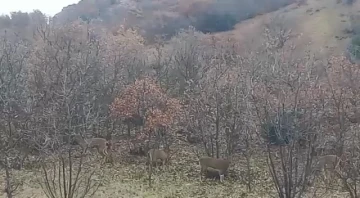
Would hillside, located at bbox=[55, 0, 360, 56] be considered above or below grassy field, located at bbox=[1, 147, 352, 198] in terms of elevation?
above

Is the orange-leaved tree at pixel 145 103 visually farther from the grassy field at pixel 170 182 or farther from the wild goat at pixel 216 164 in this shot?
the wild goat at pixel 216 164

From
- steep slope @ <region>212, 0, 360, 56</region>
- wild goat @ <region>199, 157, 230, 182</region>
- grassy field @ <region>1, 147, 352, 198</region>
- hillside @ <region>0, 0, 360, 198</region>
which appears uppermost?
steep slope @ <region>212, 0, 360, 56</region>

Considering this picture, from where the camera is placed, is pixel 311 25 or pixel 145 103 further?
pixel 311 25

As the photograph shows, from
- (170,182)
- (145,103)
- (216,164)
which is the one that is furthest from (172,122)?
(170,182)

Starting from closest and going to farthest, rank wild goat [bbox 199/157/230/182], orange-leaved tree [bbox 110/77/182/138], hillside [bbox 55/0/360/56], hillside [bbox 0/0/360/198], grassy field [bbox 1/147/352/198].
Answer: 1. hillside [bbox 0/0/360/198]
2. grassy field [bbox 1/147/352/198]
3. wild goat [bbox 199/157/230/182]
4. orange-leaved tree [bbox 110/77/182/138]
5. hillside [bbox 55/0/360/56]

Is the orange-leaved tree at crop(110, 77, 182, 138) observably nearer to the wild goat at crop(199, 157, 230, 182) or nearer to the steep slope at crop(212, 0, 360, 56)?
the wild goat at crop(199, 157, 230, 182)

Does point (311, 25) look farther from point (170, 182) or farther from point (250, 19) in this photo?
point (170, 182)

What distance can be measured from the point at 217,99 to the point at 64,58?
9437mm

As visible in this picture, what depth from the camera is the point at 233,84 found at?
18.0 m

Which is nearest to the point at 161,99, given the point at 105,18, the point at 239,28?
the point at 239,28

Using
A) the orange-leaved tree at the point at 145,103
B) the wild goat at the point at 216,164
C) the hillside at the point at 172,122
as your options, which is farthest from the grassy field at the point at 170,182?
the orange-leaved tree at the point at 145,103

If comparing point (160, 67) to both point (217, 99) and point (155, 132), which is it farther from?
point (217, 99)

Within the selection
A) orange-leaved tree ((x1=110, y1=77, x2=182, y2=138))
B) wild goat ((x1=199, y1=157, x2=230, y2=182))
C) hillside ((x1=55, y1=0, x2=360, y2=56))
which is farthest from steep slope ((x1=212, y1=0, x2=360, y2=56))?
wild goat ((x1=199, y1=157, x2=230, y2=182))

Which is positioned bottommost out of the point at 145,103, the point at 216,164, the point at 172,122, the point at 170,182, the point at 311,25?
the point at 170,182
